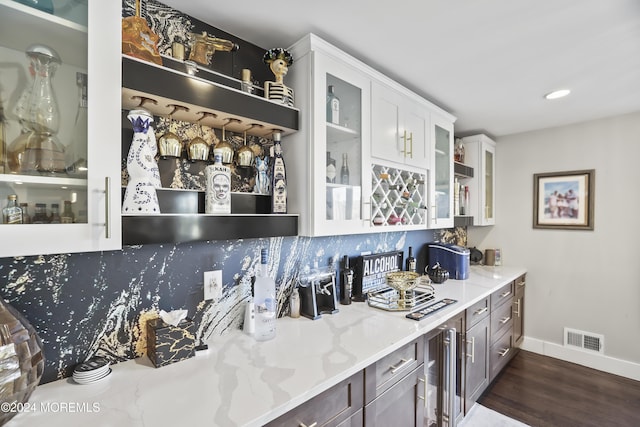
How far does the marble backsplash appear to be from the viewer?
968mm

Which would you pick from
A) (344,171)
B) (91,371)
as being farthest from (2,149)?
(344,171)

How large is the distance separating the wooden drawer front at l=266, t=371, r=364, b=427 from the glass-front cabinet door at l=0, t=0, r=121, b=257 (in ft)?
2.46

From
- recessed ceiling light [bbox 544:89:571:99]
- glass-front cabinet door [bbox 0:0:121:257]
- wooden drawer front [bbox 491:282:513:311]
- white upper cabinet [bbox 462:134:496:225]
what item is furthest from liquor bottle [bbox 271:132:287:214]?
white upper cabinet [bbox 462:134:496:225]

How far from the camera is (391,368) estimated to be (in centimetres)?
132

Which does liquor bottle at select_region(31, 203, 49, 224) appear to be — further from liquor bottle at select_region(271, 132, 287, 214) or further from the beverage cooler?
the beverage cooler

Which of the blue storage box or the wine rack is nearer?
the wine rack

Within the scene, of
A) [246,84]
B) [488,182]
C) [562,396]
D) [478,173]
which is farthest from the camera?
[488,182]

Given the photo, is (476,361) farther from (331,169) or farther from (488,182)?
(488,182)

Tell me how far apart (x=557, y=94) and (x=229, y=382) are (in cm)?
269

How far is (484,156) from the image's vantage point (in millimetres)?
3062

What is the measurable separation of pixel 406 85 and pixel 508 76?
614 mm

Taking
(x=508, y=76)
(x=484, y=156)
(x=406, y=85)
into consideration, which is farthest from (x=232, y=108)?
(x=484, y=156)

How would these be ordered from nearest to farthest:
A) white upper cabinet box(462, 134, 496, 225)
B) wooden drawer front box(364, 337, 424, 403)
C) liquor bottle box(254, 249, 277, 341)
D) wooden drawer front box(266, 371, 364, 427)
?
1. wooden drawer front box(266, 371, 364, 427)
2. wooden drawer front box(364, 337, 424, 403)
3. liquor bottle box(254, 249, 277, 341)
4. white upper cabinet box(462, 134, 496, 225)

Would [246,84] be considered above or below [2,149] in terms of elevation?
above
